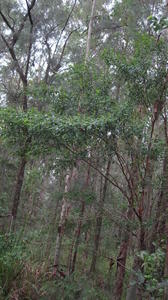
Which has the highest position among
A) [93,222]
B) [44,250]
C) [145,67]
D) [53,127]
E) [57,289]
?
[145,67]

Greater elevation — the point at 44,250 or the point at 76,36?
the point at 76,36

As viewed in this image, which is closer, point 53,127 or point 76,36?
point 53,127

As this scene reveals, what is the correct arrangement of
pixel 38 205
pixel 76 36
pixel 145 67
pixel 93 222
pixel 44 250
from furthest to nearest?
pixel 38 205, pixel 76 36, pixel 93 222, pixel 44 250, pixel 145 67

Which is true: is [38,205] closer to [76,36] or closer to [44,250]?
[44,250]

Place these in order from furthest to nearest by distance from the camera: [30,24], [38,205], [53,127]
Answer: [38,205], [30,24], [53,127]

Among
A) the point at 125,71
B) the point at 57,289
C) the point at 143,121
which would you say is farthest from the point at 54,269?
the point at 125,71

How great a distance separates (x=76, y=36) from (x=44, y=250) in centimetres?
931

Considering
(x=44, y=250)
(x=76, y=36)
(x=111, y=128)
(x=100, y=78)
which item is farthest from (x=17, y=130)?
(x=76, y=36)

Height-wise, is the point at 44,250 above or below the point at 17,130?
below

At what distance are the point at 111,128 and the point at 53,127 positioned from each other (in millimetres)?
850

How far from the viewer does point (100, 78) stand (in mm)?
5223

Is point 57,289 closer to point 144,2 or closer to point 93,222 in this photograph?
point 93,222

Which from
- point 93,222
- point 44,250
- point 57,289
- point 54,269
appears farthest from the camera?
point 93,222

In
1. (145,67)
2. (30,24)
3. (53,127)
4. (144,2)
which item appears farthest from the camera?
(30,24)
